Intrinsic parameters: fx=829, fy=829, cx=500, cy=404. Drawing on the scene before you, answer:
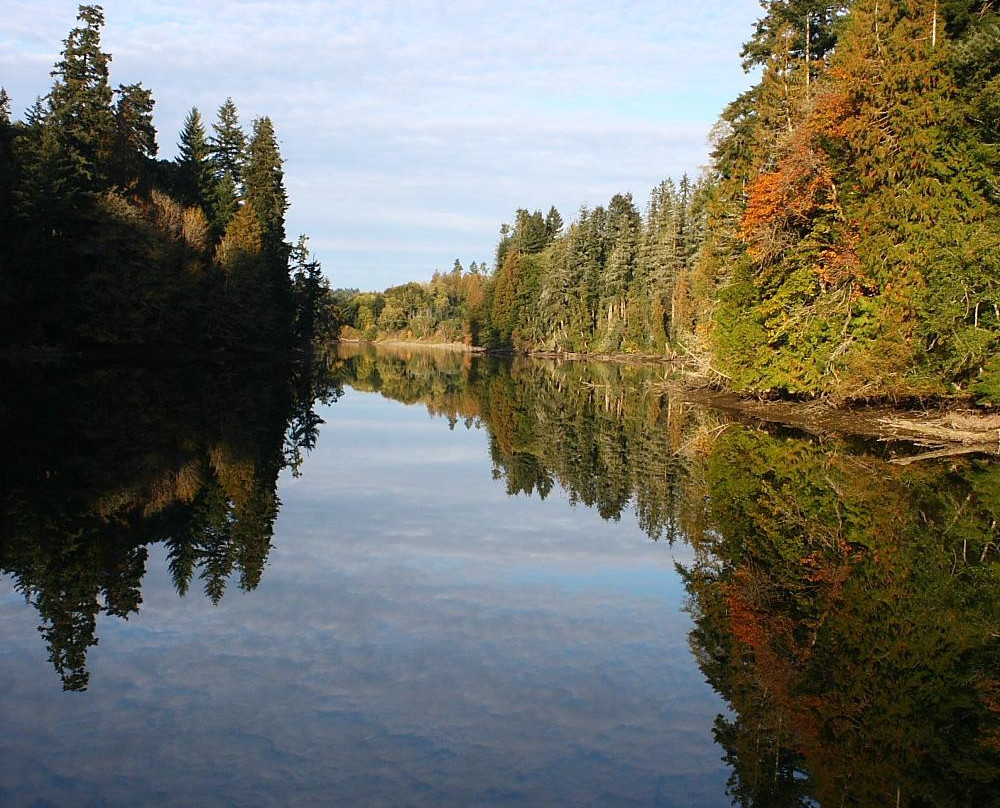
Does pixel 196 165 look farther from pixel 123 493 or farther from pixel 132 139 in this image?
pixel 123 493

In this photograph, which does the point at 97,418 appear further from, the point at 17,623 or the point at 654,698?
the point at 654,698

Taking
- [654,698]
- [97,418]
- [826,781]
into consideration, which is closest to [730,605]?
[654,698]

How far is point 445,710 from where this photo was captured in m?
7.07

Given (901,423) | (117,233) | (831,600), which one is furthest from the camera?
(117,233)

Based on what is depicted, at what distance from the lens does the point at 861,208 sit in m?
26.9

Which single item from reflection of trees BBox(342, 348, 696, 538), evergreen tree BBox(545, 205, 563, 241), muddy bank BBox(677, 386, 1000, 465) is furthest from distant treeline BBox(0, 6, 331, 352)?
evergreen tree BBox(545, 205, 563, 241)

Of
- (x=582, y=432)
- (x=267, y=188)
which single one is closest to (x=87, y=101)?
(x=267, y=188)

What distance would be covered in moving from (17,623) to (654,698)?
6.65 meters

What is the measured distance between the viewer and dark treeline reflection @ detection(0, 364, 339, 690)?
998 cm

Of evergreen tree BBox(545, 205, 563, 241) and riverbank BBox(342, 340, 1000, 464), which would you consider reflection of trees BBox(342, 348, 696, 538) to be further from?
evergreen tree BBox(545, 205, 563, 241)

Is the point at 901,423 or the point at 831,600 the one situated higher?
the point at 901,423

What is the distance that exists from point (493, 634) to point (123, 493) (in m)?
9.14

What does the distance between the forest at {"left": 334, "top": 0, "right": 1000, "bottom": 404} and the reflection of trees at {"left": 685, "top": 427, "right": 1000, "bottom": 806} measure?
9.04 metres

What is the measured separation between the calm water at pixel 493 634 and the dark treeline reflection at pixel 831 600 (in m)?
0.04
